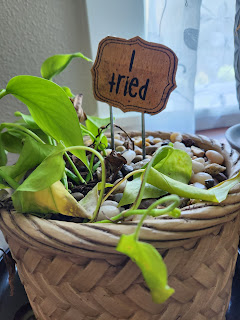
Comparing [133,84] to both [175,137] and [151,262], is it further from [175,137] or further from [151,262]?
[151,262]

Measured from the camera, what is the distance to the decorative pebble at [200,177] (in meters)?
0.55

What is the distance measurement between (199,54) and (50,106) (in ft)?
2.39

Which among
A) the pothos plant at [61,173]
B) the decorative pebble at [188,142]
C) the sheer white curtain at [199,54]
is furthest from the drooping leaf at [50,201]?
the sheer white curtain at [199,54]

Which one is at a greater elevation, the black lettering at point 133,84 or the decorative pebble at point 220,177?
the black lettering at point 133,84

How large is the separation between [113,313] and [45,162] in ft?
0.67

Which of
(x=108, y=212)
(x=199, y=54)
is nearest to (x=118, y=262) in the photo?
(x=108, y=212)

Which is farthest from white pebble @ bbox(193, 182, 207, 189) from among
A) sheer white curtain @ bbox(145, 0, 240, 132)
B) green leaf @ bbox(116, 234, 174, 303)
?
sheer white curtain @ bbox(145, 0, 240, 132)

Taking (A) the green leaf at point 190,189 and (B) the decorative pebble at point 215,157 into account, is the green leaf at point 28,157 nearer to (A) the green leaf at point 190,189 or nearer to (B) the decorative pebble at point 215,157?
(A) the green leaf at point 190,189

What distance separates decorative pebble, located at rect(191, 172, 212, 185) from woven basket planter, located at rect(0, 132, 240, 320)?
0.30 ft

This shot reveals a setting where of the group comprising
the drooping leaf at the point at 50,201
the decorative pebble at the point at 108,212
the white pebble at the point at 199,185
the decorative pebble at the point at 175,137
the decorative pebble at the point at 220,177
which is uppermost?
the drooping leaf at the point at 50,201

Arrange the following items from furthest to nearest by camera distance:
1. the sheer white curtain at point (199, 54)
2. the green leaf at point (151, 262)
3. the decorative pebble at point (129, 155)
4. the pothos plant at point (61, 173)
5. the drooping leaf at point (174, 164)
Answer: the sheer white curtain at point (199, 54)
the decorative pebble at point (129, 155)
the drooping leaf at point (174, 164)
the pothos plant at point (61, 173)
the green leaf at point (151, 262)

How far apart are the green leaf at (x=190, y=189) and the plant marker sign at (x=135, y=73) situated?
152 mm

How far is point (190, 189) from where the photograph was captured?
1.41ft

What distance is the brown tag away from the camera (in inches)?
20.7
